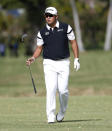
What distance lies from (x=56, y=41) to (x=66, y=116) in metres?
2.60

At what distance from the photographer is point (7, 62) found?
50344 mm

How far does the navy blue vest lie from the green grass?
1.37 metres

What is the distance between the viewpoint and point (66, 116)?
53.6 feet

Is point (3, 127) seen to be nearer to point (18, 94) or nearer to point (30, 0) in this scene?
point (18, 94)

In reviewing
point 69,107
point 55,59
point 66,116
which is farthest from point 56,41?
point 69,107

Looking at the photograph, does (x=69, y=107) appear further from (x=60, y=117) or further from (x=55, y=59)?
(x=55, y=59)

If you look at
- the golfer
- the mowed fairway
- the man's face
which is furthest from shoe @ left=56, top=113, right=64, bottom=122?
the man's face

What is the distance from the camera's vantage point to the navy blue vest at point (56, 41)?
14.3m

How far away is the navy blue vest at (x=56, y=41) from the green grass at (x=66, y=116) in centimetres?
137

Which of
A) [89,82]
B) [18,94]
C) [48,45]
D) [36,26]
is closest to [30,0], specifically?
[36,26]

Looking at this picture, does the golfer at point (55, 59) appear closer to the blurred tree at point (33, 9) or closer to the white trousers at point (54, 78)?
the white trousers at point (54, 78)

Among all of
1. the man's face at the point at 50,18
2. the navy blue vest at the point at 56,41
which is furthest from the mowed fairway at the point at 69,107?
the man's face at the point at 50,18

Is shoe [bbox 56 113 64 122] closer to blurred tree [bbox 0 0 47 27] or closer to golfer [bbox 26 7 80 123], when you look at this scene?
golfer [bbox 26 7 80 123]

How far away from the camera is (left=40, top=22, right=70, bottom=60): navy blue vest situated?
14328mm
